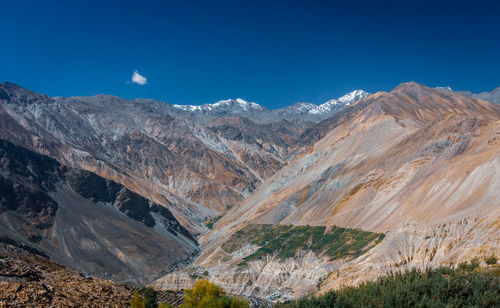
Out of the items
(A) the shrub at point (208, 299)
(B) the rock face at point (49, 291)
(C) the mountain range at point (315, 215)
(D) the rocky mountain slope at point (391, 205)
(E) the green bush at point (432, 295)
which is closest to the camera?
(E) the green bush at point (432, 295)

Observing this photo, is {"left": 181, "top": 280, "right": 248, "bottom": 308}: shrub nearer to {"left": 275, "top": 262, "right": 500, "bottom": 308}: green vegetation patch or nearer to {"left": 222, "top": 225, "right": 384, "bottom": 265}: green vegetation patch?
{"left": 275, "top": 262, "right": 500, "bottom": 308}: green vegetation patch

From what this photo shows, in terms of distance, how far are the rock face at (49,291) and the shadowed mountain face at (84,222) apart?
243ft

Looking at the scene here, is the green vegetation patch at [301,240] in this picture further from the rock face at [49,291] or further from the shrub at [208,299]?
the rock face at [49,291]

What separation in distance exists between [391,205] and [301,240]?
22.6 meters

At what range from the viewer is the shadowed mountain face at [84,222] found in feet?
329

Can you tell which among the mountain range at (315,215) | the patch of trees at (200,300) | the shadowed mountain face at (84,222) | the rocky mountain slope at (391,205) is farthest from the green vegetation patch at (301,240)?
the patch of trees at (200,300)

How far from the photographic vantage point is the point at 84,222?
115 metres

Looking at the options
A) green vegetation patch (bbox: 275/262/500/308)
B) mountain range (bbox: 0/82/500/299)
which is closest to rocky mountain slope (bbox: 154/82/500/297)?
mountain range (bbox: 0/82/500/299)

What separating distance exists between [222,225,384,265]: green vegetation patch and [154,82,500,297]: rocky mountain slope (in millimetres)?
2128

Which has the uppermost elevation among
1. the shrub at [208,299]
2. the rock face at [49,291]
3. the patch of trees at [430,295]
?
the patch of trees at [430,295]

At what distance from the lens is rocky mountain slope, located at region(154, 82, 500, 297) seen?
50250mm

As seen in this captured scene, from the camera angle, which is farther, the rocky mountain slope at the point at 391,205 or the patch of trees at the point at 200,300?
the rocky mountain slope at the point at 391,205

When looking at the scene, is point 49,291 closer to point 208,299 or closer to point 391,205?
point 208,299

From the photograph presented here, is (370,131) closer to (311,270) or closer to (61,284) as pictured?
(311,270)
